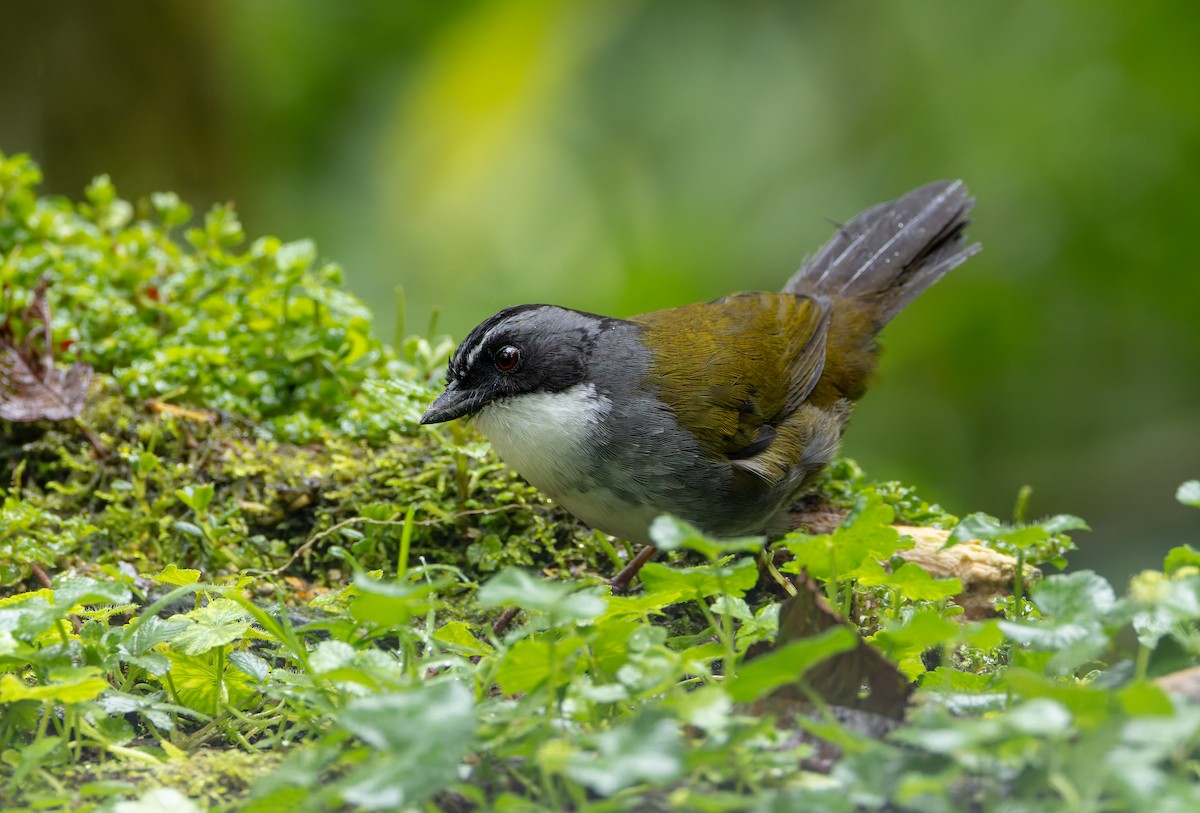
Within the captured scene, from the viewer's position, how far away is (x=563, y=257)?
6.72 metres

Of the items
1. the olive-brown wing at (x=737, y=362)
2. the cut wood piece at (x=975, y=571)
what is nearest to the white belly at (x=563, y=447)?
the olive-brown wing at (x=737, y=362)

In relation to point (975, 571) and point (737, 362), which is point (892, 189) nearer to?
point (737, 362)

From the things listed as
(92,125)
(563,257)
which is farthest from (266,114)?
(563,257)

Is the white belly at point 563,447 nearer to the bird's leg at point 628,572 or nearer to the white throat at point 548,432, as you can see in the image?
the white throat at point 548,432

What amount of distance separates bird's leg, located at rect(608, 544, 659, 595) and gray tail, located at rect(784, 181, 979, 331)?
5.91 ft

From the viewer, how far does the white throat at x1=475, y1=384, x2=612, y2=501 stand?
3555mm

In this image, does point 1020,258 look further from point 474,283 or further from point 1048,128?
point 474,283

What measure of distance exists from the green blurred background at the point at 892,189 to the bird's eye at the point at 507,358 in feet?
8.86

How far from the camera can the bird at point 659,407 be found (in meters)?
3.60

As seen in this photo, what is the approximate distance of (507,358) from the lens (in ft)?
12.6

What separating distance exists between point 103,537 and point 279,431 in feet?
2.22

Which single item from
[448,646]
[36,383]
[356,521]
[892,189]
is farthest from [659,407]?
[892,189]

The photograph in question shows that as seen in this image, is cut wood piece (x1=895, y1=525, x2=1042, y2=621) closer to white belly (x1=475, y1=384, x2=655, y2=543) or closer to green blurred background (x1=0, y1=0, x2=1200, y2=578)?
white belly (x1=475, y1=384, x2=655, y2=543)

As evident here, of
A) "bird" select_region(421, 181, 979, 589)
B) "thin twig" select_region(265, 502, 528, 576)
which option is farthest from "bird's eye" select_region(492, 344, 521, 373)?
"thin twig" select_region(265, 502, 528, 576)
